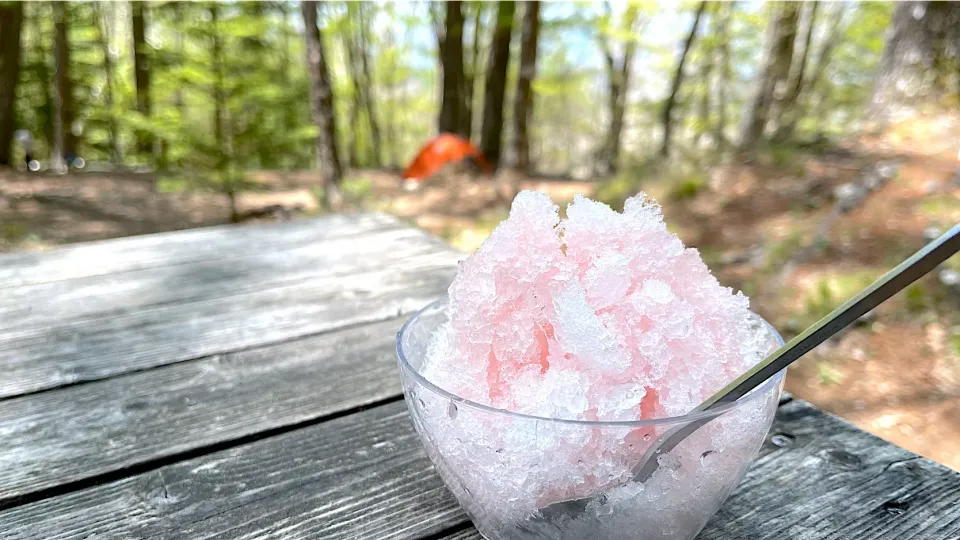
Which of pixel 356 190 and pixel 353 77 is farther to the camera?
pixel 353 77

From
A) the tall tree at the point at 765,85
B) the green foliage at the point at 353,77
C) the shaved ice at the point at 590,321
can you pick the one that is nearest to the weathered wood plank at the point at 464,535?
the shaved ice at the point at 590,321

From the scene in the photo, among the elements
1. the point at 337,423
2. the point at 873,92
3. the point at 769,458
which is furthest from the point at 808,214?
the point at 337,423

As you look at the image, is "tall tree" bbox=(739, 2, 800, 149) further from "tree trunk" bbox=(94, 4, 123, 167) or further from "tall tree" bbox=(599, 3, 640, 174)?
"tree trunk" bbox=(94, 4, 123, 167)

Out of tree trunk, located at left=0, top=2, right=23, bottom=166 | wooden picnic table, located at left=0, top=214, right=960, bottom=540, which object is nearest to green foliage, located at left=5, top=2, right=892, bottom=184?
tree trunk, located at left=0, top=2, right=23, bottom=166

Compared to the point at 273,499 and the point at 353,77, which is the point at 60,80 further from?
the point at 273,499

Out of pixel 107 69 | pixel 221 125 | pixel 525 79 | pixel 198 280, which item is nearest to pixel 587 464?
pixel 198 280

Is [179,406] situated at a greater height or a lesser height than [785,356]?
lesser
